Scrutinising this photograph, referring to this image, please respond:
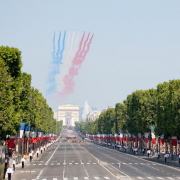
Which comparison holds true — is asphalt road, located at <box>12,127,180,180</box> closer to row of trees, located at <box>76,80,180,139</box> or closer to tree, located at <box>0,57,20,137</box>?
tree, located at <box>0,57,20,137</box>

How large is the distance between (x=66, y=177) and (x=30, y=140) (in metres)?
56.8

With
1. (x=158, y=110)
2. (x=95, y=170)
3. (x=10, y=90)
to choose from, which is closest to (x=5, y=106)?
(x=10, y=90)

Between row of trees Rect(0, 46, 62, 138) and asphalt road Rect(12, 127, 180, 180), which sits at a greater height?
row of trees Rect(0, 46, 62, 138)

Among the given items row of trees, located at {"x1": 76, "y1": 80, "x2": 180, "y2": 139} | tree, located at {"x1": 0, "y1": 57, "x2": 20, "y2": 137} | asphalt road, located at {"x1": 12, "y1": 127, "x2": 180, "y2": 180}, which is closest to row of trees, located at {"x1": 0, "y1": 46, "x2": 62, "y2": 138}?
tree, located at {"x1": 0, "y1": 57, "x2": 20, "y2": 137}

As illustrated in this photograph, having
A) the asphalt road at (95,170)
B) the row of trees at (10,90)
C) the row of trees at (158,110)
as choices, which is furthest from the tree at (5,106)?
the row of trees at (158,110)

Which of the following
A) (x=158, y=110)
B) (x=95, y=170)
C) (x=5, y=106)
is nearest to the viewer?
(x=5, y=106)

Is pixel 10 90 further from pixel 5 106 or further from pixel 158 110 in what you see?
pixel 158 110

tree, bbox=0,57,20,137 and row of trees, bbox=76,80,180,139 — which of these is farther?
row of trees, bbox=76,80,180,139

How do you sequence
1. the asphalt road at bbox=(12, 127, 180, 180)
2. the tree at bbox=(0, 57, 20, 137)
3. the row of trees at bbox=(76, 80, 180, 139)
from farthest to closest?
the row of trees at bbox=(76, 80, 180, 139), the tree at bbox=(0, 57, 20, 137), the asphalt road at bbox=(12, 127, 180, 180)

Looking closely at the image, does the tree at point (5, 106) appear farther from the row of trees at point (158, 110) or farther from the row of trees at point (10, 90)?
the row of trees at point (158, 110)

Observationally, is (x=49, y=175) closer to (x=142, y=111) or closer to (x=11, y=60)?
(x=11, y=60)

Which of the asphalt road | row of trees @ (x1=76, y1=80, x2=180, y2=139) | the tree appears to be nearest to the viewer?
the asphalt road

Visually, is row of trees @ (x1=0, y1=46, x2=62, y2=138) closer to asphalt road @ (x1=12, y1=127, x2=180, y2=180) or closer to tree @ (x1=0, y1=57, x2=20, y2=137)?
tree @ (x1=0, y1=57, x2=20, y2=137)

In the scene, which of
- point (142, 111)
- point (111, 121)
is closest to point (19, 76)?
point (142, 111)
